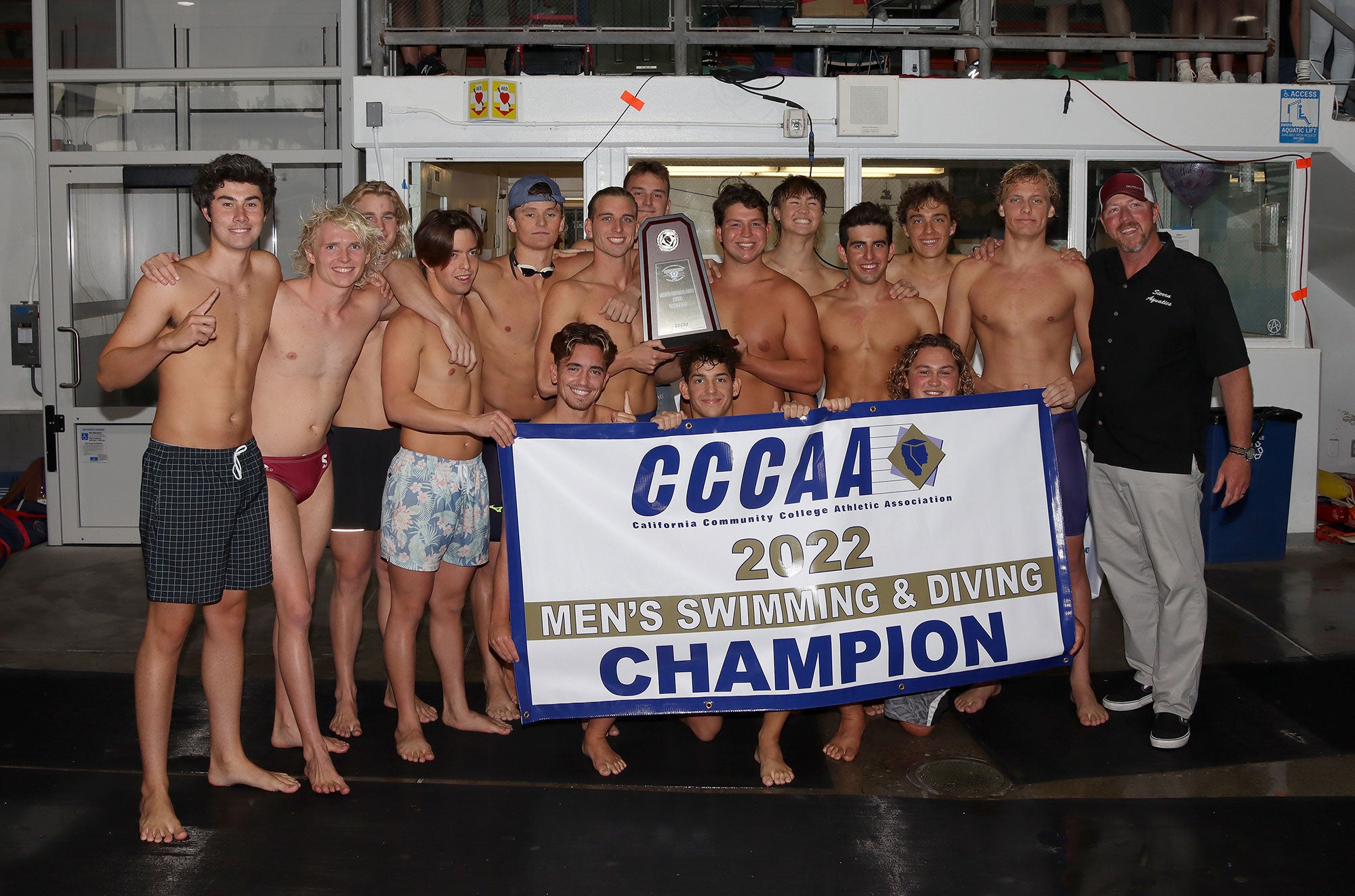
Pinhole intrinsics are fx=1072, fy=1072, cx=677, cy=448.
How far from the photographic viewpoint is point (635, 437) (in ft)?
12.3

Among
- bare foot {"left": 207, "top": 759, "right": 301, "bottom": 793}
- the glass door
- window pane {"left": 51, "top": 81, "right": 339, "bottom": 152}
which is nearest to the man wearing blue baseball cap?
bare foot {"left": 207, "top": 759, "right": 301, "bottom": 793}

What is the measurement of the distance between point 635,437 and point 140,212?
5458 mm

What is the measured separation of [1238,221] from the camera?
7.23 meters

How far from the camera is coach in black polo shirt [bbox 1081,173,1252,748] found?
13.4 ft

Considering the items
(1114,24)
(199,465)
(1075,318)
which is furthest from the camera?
(1114,24)

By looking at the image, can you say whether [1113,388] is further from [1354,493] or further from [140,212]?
[140,212]

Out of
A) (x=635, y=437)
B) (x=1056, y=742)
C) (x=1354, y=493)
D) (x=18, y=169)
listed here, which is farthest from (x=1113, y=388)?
(x=18, y=169)

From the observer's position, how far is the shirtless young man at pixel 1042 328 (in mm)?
4270

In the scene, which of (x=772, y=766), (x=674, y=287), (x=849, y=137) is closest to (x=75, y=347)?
(x=674, y=287)

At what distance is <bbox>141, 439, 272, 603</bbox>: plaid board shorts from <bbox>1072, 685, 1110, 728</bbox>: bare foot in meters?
3.29

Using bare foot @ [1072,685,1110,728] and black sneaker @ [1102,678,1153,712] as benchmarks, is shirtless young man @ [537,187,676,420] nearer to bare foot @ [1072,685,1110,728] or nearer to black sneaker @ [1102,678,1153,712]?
bare foot @ [1072,685,1110,728]

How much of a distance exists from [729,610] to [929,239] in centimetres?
225

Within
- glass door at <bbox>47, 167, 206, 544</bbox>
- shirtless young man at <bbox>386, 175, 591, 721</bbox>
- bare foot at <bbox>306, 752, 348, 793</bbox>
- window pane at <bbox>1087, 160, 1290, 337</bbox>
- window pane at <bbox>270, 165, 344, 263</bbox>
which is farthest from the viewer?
window pane at <bbox>270, 165, 344, 263</bbox>

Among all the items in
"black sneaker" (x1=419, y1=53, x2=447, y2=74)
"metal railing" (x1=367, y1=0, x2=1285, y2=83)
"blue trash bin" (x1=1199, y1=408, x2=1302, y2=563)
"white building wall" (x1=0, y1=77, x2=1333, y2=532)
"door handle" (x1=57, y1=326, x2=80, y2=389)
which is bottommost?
"blue trash bin" (x1=1199, y1=408, x2=1302, y2=563)
